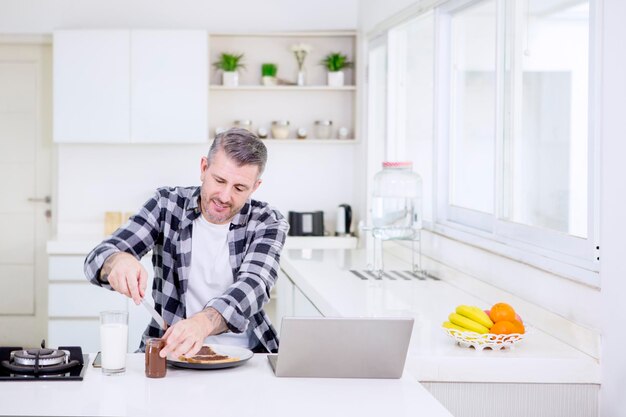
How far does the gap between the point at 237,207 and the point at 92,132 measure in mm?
3117

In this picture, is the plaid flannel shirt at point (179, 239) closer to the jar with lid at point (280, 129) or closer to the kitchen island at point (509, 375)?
the kitchen island at point (509, 375)

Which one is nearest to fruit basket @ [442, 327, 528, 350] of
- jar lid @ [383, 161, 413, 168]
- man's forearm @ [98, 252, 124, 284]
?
man's forearm @ [98, 252, 124, 284]

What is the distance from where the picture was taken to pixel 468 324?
8.28ft

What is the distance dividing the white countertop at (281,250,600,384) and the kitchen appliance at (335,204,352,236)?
→ 983 millimetres

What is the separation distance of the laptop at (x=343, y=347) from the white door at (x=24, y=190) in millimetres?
4436

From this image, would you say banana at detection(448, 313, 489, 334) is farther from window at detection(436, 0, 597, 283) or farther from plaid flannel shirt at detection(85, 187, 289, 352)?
plaid flannel shirt at detection(85, 187, 289, 352)

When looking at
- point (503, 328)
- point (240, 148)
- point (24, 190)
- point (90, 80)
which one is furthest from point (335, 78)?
point (503, 328)

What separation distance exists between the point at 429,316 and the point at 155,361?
3.95ft

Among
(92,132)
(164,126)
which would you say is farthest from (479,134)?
(92,132)

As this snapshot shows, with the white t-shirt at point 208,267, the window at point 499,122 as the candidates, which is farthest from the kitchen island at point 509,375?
the white t-shirt at point 208,267

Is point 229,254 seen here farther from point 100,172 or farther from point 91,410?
point 100,172

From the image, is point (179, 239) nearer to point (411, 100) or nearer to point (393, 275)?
point (393, 275)

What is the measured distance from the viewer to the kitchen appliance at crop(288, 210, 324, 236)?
574 cm

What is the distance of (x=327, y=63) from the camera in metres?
5.85
